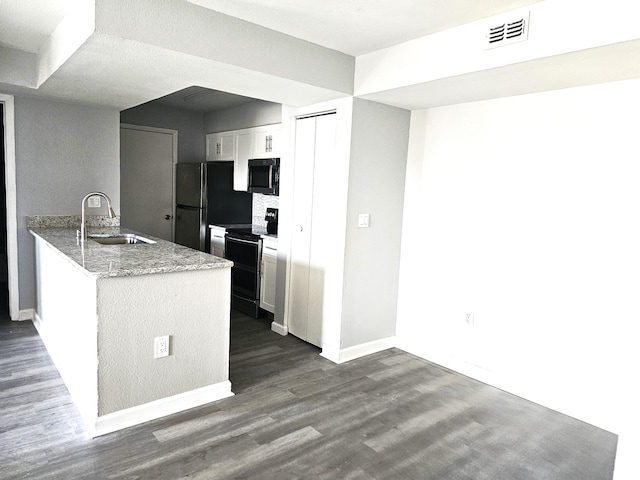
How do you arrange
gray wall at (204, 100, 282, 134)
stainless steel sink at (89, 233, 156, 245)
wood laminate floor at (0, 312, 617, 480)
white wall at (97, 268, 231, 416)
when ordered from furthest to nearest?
gray wall at (204, 100, 282, 134) < stainless steel sink at (89, 233, 156, 245) < white wall at (97, 268, 231, 416) < wood laminate floor at (0, 312, 617, 480)

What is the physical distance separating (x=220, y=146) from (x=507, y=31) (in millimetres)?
4108

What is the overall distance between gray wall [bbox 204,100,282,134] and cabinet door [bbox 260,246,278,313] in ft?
4.78

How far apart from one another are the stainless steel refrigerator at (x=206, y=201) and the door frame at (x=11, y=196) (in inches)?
74.5

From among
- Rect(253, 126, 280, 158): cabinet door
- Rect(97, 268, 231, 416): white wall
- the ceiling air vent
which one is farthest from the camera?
Rect(253, 126, 280, 158): cabinet door

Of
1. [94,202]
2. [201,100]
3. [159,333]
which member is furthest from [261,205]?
[159,333]

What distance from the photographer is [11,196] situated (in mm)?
3918

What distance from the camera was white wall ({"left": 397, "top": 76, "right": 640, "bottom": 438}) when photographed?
8.54 ft

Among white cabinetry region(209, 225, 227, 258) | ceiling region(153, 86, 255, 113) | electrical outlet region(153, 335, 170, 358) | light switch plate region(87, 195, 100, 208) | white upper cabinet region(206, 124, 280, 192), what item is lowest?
electrical outlet region(153, 335, 170, 358)

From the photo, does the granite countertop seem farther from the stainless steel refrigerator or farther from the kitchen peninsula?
the stainless steel refrigerator

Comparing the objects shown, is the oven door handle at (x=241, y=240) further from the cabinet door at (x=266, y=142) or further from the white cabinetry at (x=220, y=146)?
the white cabinetry at (x=220, y=146)

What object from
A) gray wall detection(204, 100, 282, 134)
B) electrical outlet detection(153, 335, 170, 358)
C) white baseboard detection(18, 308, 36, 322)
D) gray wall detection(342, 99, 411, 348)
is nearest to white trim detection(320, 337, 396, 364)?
gray wall detection(342, 99, 411, 348)

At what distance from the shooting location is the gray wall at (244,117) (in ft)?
16.1

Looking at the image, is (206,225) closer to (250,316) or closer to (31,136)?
(250,316)

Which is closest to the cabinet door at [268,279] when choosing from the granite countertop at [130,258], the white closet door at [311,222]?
the white closet door at [311,222]
